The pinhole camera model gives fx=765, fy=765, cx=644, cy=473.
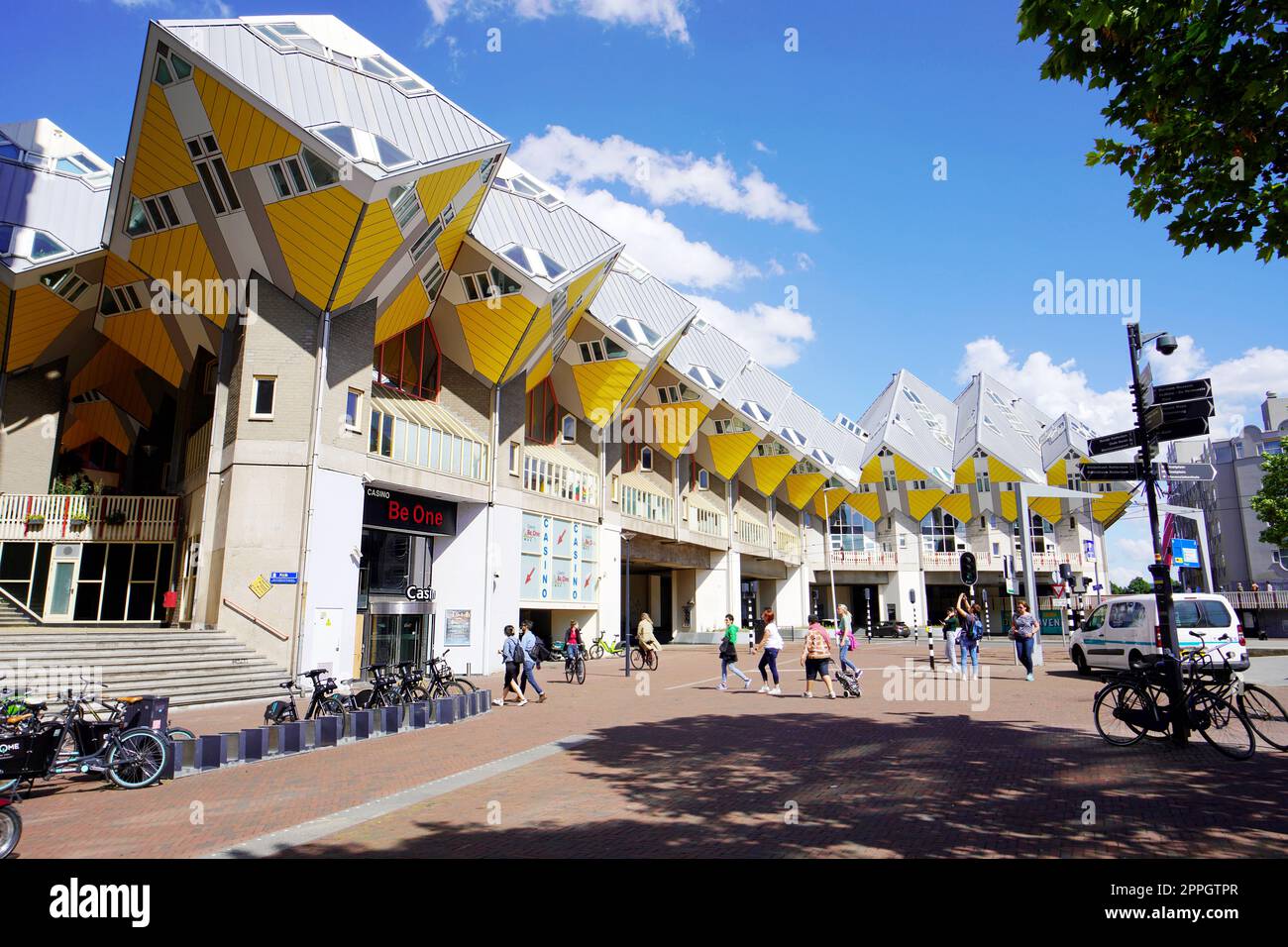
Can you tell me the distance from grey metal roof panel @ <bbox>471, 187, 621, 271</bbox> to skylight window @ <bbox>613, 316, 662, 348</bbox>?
4.03 metres

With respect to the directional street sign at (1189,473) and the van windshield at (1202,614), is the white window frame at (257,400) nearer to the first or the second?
the van windshield at (1202,614)

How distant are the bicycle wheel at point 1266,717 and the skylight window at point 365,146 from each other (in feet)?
64.9

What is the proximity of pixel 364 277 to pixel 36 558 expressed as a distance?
50.4 ft

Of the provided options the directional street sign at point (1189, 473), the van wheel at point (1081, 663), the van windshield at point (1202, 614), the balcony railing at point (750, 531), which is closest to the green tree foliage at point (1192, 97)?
the van windshield at point (1202, 614)

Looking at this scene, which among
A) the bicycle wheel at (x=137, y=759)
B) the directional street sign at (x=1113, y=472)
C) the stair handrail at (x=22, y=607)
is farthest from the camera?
the stair handrail at (x=22, y=607)

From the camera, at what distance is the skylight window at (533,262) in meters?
25.3

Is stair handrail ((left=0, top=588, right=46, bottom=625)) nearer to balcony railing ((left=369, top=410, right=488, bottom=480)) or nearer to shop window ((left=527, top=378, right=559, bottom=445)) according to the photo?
balcony railing ((left=369, top=410, right=488, bottom=480))

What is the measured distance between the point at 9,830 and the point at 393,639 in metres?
19.8

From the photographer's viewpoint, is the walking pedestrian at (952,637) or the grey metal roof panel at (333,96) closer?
the grey metal roof panel at (333,96)

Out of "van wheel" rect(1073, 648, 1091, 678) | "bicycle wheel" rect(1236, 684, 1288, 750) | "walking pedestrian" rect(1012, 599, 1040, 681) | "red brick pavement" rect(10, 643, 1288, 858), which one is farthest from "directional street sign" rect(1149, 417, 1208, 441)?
"van wheel" rect(1073, 648, 1091, 678)

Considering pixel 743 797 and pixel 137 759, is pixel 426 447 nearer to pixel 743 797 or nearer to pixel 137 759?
pixel 137 759

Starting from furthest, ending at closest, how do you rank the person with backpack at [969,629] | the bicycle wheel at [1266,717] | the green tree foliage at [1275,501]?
1. the green tree foliage at [1275,501]
2. the person with backpack at [969,629]
3. the bicycle wheel at [1266,717]

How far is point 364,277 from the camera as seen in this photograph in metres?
21.3

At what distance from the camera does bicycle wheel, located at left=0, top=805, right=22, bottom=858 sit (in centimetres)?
573
